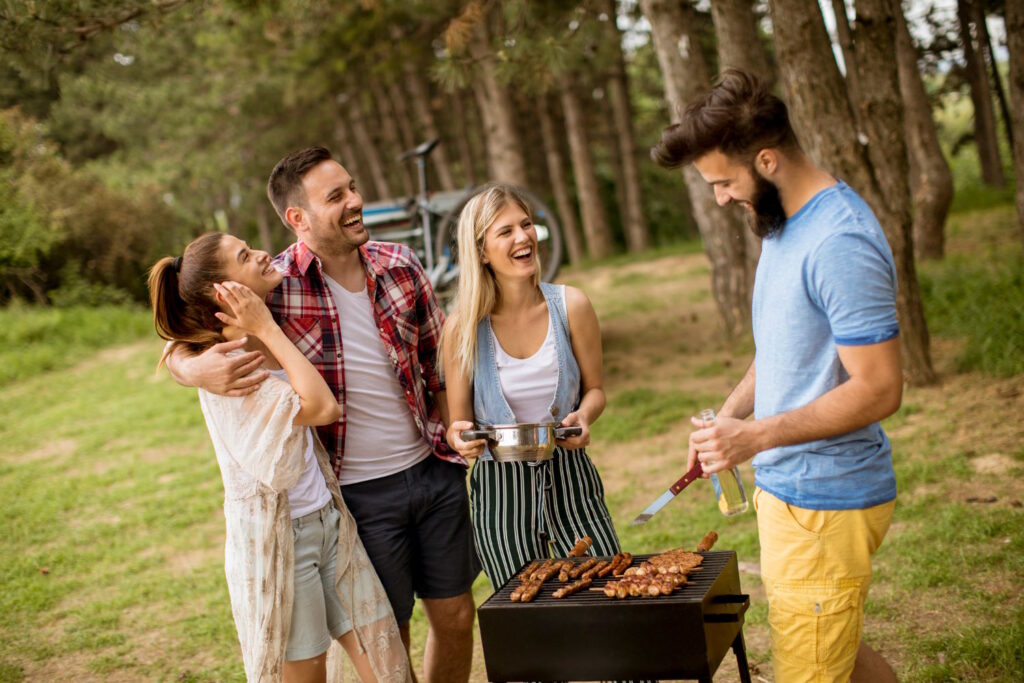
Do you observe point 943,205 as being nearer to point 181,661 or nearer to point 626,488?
point 626,488

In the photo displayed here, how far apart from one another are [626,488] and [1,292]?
10.8m

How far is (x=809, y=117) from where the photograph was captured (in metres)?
6.39

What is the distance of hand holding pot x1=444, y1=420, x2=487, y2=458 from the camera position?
2.96m

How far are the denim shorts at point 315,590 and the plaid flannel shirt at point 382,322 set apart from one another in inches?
10.4

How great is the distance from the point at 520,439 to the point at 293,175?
1118 mm

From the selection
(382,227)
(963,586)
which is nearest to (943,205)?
(382,227)

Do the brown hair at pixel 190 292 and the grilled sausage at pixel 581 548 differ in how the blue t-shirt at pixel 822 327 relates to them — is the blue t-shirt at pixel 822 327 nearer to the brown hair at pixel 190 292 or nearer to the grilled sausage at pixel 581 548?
the grilled sausage at pixel 581 548

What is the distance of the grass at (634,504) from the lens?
425cm

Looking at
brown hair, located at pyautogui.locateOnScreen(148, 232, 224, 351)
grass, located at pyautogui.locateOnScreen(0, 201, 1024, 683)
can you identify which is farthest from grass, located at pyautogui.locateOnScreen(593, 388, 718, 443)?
brown hair, located at pyautogui.locateOnScreen(148, 232, 224, 351)

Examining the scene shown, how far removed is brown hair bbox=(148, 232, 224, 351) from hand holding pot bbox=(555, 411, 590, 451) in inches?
43.0

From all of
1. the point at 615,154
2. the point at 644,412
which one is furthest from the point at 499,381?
the point at 615,154

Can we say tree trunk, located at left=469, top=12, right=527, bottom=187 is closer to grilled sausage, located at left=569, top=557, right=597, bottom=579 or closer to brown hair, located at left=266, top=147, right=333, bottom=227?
brown hair, located at left=266, top=147, right=333, bottom=227

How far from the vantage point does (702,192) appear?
9086 mm

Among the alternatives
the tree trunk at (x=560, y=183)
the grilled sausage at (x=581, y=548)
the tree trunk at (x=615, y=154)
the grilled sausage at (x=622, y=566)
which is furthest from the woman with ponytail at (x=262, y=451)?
the tree trunk at (x=615, y=154)
